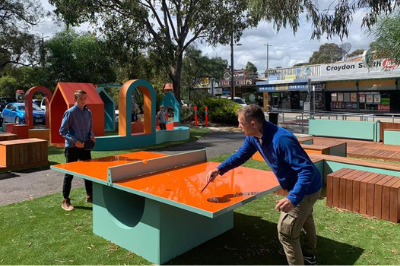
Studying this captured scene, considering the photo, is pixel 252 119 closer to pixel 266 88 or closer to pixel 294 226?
pixel 294 226

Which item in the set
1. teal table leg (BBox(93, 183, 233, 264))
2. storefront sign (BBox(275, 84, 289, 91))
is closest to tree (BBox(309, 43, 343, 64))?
storefront sign (BBox(275, 84, 289, 91))

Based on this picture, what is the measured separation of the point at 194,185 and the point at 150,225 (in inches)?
24.7

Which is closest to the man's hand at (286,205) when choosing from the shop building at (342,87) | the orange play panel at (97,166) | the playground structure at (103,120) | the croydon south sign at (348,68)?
the orange play panel at (97,166)

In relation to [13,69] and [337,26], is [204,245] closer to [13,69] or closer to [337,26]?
[337,26]

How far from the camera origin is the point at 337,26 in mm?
8539

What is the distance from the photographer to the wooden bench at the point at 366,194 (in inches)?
194

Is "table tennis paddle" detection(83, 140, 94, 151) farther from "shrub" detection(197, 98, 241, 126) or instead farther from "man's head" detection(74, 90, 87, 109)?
"shrub" detection(197, 98, 241, 126)

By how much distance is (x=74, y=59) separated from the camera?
2664 centimetres

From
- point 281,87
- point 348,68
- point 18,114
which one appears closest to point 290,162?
point 18,114

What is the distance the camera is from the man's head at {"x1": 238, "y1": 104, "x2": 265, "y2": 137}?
9.93 ft

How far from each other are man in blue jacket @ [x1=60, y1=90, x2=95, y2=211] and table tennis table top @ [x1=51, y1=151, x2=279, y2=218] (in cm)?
59

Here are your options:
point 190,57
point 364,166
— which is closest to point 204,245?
point 364,166

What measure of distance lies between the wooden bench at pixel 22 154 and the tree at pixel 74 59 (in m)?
18.2

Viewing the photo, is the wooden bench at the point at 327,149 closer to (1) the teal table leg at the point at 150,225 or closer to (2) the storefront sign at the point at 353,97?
(1) the teal table leg at the point at 150,225
